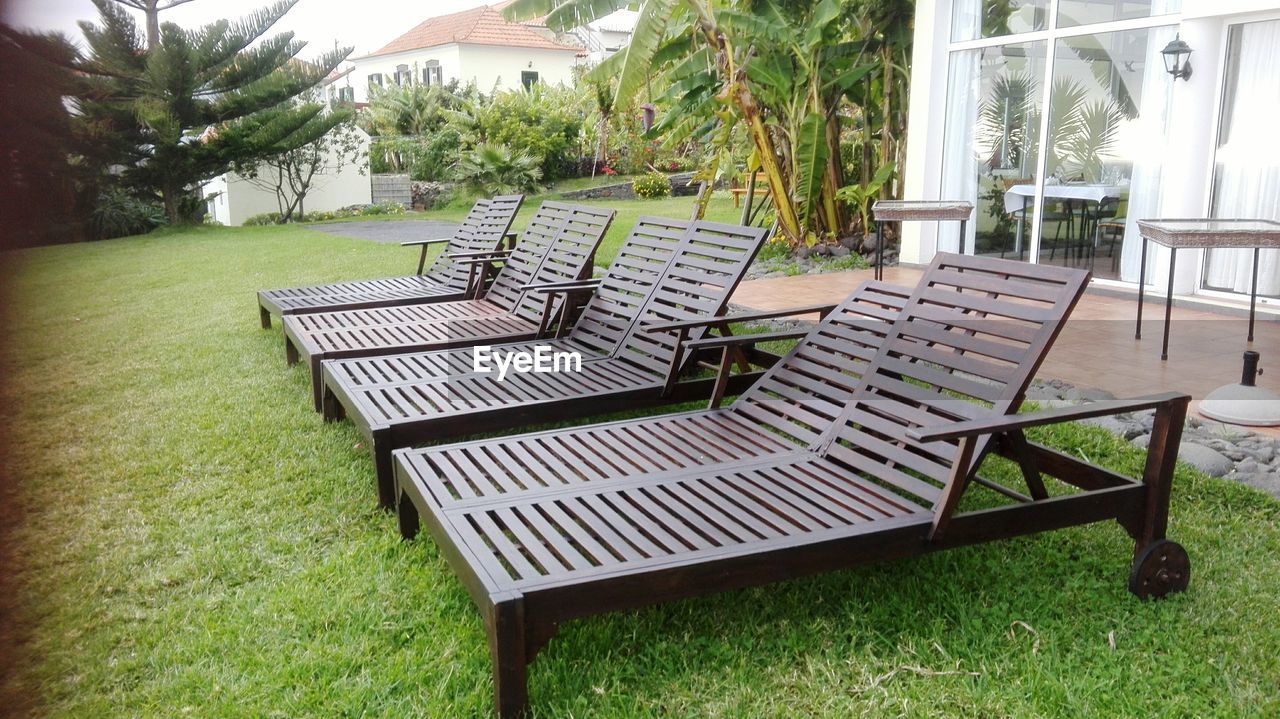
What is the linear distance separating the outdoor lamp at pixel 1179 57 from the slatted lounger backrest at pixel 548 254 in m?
4.43

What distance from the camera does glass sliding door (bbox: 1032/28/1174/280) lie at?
7.91m

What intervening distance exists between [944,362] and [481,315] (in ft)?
11.6

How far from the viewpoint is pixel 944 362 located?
3502 millimetres

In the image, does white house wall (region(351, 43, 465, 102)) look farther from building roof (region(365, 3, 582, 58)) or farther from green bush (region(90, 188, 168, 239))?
green bush (region(90, 188, 168, 239))

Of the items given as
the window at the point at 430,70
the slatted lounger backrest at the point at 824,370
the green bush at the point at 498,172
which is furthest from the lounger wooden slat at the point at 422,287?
the window at the point at 430,70

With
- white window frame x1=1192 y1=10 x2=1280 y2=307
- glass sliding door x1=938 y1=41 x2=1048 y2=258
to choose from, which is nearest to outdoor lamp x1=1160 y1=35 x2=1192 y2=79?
white window frame x1=1192 y1=10 x2=1280 y2=307

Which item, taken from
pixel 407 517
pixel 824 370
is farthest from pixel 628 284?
pixel 407 517

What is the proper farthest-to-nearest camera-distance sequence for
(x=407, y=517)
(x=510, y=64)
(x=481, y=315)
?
(x=510, y=64) → (x=481, y=315) → (x=407, y=517)

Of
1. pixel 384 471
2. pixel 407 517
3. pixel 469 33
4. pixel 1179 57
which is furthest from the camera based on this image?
pixel 469 33

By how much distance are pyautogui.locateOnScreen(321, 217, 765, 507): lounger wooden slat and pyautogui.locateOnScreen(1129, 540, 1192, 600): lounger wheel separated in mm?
2040

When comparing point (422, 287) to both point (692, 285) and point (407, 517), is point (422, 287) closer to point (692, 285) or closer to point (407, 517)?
point (692, 285)

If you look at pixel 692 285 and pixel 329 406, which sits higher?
pixel 692 285

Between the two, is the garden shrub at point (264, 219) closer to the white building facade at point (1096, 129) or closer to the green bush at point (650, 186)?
the green bush at point (650, 186)

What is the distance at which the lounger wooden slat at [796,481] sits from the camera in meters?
2.67
